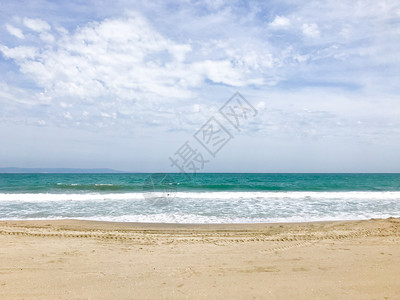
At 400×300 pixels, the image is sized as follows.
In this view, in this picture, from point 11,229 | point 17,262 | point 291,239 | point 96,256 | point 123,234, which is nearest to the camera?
point 17,262

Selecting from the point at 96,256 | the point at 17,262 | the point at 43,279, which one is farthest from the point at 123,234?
the point at 43,279

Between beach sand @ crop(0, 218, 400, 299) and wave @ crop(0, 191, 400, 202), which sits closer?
beach sand @ crop(0, 218, 400, 299)

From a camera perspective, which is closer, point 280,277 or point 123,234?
point 280,277

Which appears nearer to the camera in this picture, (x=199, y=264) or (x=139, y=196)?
(x=199, y=264)

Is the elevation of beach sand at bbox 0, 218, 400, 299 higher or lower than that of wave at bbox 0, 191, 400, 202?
higher

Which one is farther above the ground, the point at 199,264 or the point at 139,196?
the point at 199,264

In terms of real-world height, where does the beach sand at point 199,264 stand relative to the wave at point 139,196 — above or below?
above

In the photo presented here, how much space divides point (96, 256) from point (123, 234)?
7.57 ft

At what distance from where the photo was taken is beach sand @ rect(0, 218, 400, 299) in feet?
14.1

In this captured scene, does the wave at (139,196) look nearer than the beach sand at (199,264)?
No

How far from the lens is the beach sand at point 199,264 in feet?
14.1

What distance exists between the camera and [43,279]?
4691 mm

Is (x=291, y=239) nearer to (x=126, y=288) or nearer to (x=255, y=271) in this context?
(x=255, y=271)

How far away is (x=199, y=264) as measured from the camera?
5.44m
